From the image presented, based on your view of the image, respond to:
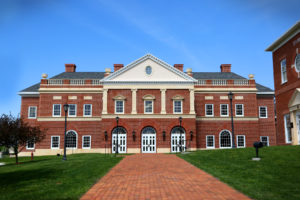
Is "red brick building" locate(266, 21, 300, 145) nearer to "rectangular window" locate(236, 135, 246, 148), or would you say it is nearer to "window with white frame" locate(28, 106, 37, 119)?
"rectangular window" locate(236, 135, 246, 148)

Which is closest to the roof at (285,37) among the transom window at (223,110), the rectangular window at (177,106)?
the transom window at (223,110)

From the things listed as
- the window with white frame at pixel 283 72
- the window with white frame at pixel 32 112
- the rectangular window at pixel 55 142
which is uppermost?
the window with white frame at pixel 283 72

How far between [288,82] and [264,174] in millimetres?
15202

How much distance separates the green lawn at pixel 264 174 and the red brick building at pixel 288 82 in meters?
7.50

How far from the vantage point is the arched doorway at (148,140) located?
111 feet

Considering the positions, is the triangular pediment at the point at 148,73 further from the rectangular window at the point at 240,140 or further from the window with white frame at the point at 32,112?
the window with white frame at the point at 32,112

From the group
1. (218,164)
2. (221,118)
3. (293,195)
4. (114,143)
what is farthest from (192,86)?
(293,195)

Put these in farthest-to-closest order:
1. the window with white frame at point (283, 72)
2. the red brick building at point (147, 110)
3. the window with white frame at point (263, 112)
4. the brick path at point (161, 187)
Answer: the window with white frame at point (263, 112)
the red brick building at point (147, 110)
the window with white frame at point (283, 72)
the brick path at point (161, 187)

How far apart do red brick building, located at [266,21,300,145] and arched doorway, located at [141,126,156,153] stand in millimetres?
13906

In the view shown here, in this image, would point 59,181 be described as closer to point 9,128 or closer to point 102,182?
point 102,182

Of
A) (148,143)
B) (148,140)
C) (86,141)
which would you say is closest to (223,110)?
(148,140)

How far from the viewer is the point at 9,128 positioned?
78.4 feet

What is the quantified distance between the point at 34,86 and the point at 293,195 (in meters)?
39.1

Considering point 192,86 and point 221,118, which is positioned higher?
point 192,86
